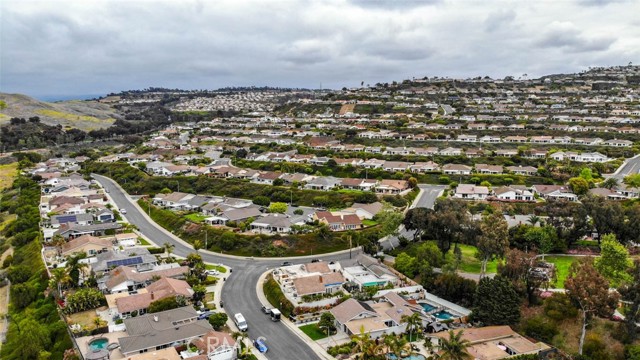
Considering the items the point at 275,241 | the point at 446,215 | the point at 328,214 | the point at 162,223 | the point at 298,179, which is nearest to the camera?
the point at 446,215

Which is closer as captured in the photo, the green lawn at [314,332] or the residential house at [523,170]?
the green lawn at [314,332]

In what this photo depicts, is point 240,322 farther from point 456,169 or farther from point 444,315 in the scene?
point 456,169

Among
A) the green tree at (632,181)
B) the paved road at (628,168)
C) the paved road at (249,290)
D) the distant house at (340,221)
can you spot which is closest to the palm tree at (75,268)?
the paved road at (249,290)

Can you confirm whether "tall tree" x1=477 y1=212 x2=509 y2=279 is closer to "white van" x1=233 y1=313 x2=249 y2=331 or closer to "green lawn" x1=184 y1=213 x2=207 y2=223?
"white van" x1=233 y1=313 x2=249 y2=331

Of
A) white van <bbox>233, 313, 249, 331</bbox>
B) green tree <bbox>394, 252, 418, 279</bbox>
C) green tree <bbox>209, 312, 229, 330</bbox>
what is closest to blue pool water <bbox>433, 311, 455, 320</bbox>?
green tree <bbox>394, 252, 418, 279</bbox>

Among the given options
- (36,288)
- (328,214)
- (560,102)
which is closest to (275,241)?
(328,214)

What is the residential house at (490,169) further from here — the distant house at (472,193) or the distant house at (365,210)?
the distant house at (365,210)

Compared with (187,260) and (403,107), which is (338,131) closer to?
(403,107)
